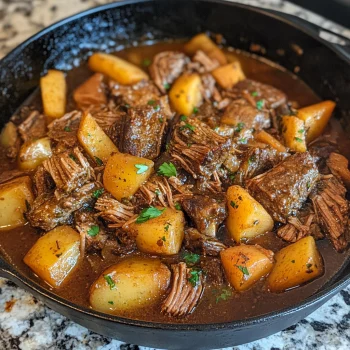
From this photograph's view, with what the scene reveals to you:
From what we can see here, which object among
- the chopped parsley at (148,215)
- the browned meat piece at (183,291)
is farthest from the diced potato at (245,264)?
the chopped parsley at (148,215)

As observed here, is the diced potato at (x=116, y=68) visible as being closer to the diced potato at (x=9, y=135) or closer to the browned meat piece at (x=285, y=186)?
the diced potato at (x=9, y=135)

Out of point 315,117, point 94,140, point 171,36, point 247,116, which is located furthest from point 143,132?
point 171,36

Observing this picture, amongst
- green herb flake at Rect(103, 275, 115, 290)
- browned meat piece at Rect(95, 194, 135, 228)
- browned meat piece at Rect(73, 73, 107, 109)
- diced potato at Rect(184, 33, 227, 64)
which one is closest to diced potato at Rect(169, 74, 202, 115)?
diced potato at Rect(184, 33, 227, 64)

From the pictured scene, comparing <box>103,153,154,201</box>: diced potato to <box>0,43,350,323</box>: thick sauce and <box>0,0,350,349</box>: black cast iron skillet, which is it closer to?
<box>0,43,350,323</box>: thick sauce

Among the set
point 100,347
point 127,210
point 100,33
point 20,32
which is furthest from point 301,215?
point 20,32

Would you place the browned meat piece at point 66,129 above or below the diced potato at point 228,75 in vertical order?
below

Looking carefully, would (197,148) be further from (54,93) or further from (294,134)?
(54,93)
